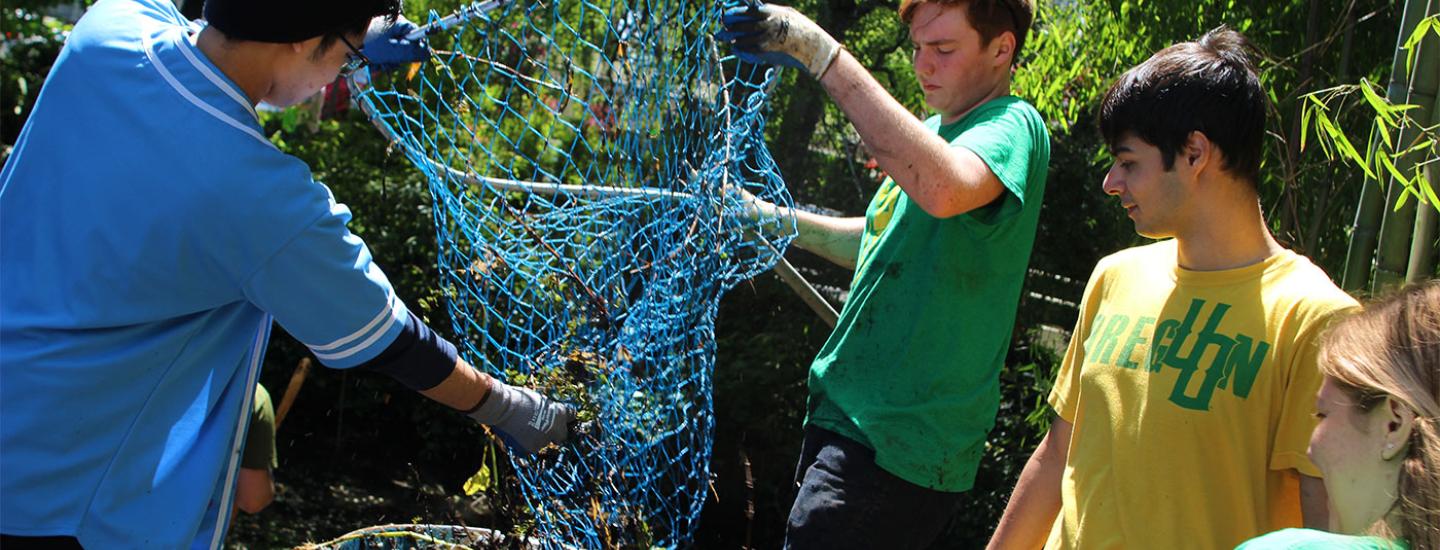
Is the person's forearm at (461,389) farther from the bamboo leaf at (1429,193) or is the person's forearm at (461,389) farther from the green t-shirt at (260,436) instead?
the bamboo leaf at (1429,193)

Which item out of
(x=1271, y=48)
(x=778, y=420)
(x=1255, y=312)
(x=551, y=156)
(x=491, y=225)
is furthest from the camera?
(x=551, y=156)

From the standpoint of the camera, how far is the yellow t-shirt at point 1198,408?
5.74 ft

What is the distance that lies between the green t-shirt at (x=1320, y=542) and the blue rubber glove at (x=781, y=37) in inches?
44.6

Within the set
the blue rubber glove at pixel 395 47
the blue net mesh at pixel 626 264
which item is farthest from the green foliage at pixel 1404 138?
the blue rubber glove at pixel 395 47

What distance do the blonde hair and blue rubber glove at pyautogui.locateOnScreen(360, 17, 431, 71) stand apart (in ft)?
6.26

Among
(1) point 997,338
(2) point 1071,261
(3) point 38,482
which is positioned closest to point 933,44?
(1) point 997,338

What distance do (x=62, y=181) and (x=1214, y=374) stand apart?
66.6 inches

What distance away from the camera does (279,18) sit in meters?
1.88

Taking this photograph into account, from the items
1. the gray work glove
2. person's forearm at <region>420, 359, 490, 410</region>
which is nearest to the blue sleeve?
person's forearm at <region>420, 359, 490, 410</region>

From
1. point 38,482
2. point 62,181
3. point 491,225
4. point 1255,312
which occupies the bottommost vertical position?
point 38,482

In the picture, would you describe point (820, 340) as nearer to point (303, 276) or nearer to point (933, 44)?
point (933, 44)

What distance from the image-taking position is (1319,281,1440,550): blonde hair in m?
1.33

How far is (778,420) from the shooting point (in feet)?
15.8

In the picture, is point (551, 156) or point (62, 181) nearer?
point (62, 181)
